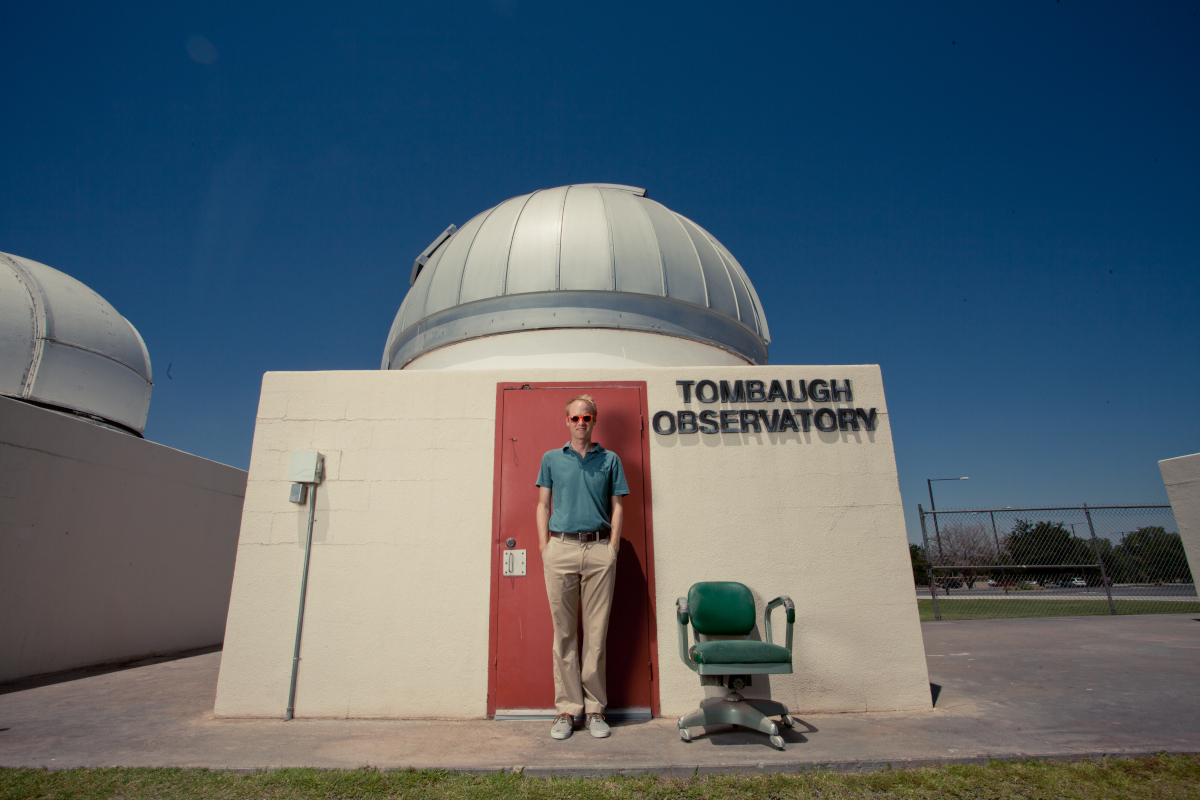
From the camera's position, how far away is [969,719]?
3.50 metres

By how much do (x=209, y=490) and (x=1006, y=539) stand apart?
13.4 meters

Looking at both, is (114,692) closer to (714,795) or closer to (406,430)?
(406,430)

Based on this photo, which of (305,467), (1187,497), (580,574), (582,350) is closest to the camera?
(580,574)

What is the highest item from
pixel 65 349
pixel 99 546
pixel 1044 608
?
pixel 65 349

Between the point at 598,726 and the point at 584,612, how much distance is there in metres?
0.65

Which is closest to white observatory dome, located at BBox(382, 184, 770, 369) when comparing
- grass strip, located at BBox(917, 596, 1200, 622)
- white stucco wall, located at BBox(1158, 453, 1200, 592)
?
white stucco wall, located at BBox(1158, 453, 1200, 592)

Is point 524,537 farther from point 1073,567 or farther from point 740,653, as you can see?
point 1073,567

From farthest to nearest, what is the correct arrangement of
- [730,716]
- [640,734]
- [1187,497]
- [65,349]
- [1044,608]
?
1. [1044,608]
2. [1187,497]
3. [65,349]
4. [640,734]
5. [730,716]

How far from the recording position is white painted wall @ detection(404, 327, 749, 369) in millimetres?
5977

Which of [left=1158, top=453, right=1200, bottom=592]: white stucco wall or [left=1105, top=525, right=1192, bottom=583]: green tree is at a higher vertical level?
[left=1158, top=453, right=1200, bottom=592]: white stucco wall

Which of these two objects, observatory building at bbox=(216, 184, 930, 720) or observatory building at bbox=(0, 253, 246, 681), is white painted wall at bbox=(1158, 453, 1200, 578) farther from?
observatory building at bbox=(0, 253, 246, 681)

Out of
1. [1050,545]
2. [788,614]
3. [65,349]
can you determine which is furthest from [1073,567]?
[65,349]

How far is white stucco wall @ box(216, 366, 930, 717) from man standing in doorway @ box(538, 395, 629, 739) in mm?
564

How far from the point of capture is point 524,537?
4.02 m
